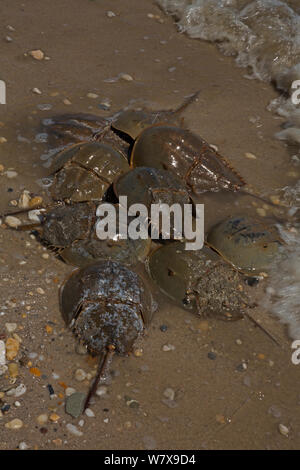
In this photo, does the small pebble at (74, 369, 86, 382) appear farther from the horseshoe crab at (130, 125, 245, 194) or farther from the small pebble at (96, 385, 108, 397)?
the horseshoe crab at (130, 125, 245, 194)

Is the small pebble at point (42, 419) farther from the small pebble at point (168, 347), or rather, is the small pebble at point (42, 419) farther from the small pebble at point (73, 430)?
the small pebble at point (168, 347)

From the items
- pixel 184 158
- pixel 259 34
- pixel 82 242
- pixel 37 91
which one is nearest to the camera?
pixel 82 242

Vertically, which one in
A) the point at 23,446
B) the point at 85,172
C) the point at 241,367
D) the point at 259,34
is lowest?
the point at 23,446

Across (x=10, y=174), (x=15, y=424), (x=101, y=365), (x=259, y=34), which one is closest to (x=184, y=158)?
(x=10, y=174)

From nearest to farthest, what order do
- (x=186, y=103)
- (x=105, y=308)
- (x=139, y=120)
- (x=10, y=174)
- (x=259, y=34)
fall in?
1. (x=105, y=308)
2. (x=10, y=174)
3. (x=139, y=120)
4. (x=186, y=103)
5. (x=259, y=34)

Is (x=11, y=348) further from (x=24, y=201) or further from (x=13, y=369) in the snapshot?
(x=24, y=201)

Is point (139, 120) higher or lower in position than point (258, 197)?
higher

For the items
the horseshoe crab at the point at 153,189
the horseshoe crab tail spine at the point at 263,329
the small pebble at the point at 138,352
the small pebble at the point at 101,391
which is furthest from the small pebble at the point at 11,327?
the horseshoe crab tail spine at the point at 263,329
